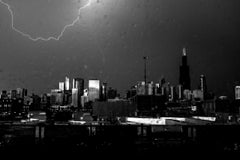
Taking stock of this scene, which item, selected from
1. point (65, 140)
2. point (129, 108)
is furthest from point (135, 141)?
A: point (129, 108)

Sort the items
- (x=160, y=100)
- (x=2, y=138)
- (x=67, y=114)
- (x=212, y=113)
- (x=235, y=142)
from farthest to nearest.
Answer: (x=212, y=113)
(x=160, y=100)
(x=67, y=114)
(x=2, y=138)
(x=235, y=142)

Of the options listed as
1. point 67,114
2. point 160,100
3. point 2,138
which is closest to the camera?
point 2,138

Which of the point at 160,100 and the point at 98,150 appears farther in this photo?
the point at 160,100

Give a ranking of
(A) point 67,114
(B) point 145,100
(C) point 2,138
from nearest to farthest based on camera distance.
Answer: (C) point 2,138 → (A) point 67,114 → (B) point 145,100

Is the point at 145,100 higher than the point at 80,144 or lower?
higher

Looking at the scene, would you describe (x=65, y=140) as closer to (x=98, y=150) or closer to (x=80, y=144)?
(x=80, y=144)

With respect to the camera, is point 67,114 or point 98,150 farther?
point 67,114

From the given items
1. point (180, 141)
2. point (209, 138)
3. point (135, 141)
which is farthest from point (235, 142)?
point (135, 141)

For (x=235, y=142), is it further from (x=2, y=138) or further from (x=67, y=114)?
(x=67, y=114)

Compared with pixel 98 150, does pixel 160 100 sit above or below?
above
